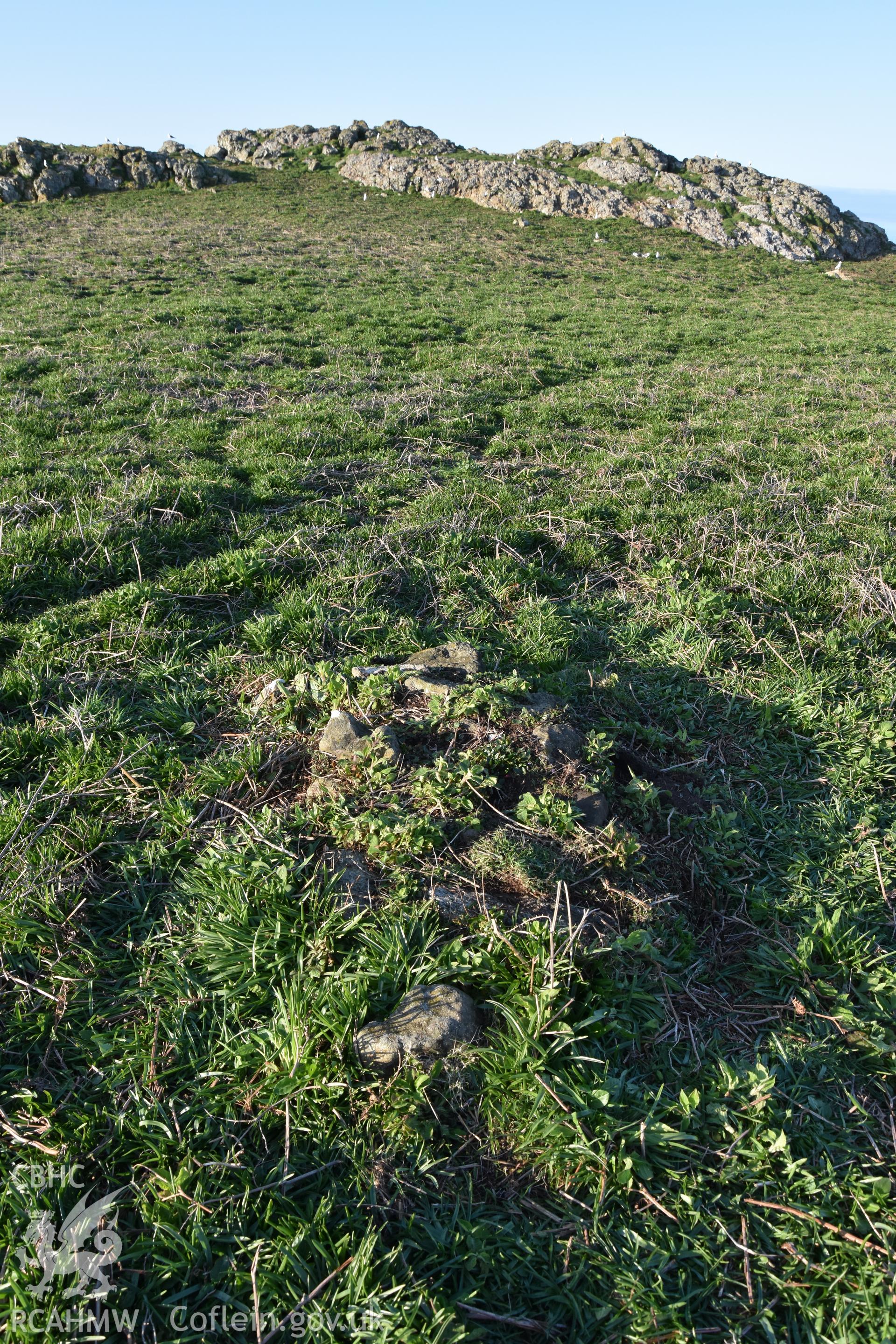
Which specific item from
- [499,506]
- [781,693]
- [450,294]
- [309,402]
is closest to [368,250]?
[450,294]

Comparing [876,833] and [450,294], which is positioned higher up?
[450,294]

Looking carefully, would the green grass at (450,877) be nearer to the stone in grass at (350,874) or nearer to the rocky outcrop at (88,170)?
the stone in grass at (350,874)

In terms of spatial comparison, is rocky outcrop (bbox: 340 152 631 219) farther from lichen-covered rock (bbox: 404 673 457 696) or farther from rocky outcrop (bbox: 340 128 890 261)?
lichen-covered rock (bbox: 404 673 457 696)

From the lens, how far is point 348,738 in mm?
3602

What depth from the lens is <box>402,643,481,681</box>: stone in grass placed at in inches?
162

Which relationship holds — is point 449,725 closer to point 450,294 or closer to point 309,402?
point 309,402

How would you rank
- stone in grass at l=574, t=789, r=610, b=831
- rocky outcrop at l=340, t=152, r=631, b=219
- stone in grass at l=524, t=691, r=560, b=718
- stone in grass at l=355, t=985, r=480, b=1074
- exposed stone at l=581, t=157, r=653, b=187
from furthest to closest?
exposed stone at l=581, t=157, r=653, b=187
rocky outcrop at l=340, t=152, r=631, b=219
stone in grass at l=524, t=691, r=560, b=718
stone in grass at l=574, t=789, r=610, b=831
stone in grass at l=355, t=985, r=480, b=1074

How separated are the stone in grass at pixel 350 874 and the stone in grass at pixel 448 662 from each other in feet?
4.13

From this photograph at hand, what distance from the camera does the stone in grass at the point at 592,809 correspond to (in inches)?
132

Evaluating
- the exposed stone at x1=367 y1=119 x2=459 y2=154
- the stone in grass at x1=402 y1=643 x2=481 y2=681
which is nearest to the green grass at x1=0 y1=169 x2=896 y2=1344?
the stone in grass at x1=402 y1=643 x2=481 y2=681

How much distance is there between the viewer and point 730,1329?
2.00m

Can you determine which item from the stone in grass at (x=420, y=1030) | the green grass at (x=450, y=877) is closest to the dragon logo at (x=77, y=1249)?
the green grass at (x=450, y=877)

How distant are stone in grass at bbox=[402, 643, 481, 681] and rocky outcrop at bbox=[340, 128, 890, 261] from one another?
33516mm

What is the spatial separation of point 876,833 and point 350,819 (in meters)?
2.71
